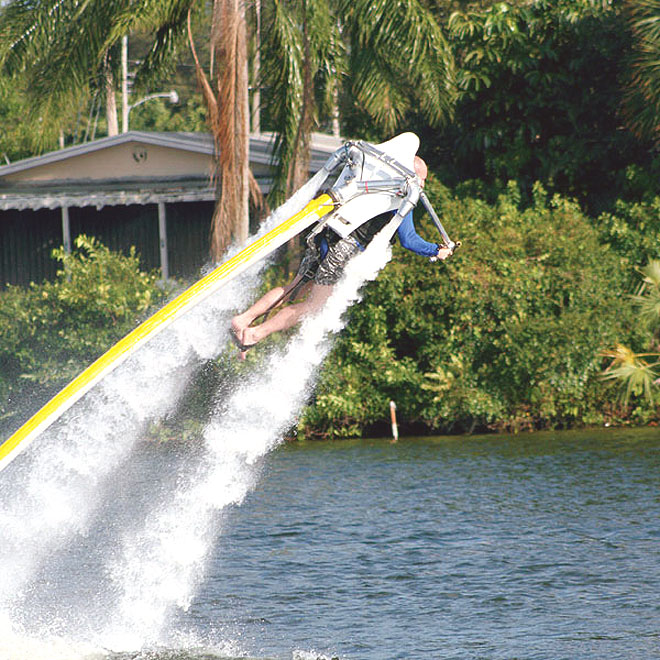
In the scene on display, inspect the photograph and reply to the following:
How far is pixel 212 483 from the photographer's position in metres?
13.9

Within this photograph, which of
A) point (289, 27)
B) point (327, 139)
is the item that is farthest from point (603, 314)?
point (327, 139)

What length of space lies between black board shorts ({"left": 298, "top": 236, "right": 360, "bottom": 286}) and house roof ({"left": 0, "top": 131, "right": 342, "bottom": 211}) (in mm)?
19515

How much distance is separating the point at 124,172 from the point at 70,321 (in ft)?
34.7

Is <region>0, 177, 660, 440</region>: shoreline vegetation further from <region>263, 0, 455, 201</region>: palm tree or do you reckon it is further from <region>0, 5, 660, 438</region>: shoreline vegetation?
<region>263, 0, 455, 201</region>: palm tree

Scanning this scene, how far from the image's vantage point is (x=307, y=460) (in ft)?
75.0

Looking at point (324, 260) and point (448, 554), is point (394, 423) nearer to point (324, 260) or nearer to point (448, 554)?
point (448, 554)

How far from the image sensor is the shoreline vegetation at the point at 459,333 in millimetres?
24453

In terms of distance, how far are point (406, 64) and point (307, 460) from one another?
8.30 meters

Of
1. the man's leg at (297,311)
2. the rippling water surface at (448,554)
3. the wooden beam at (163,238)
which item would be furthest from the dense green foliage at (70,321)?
the man's leg at (297,311)

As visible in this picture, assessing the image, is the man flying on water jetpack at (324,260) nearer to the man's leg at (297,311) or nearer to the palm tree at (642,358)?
the man's leg at (297,311)

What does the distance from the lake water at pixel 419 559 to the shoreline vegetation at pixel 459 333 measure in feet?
5.02

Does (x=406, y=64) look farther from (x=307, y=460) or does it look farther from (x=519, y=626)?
(x=519, y=626)

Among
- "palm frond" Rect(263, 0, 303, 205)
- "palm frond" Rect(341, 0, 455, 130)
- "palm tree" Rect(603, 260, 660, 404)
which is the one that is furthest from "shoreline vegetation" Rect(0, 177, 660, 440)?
"palm frond" Rect(263, 0, 303, 205)

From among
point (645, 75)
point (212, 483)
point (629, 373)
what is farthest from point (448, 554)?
point (645, 75)
